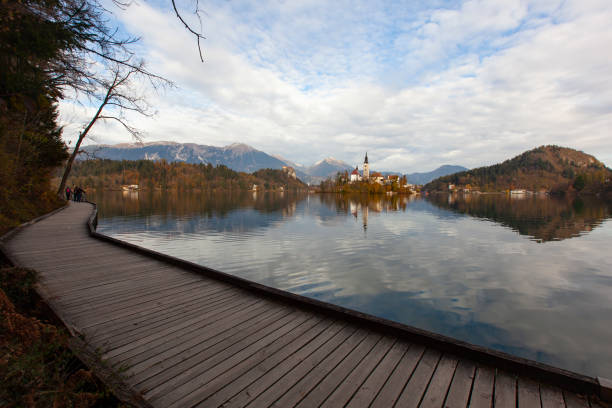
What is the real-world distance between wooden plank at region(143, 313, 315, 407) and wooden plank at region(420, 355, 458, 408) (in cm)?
233

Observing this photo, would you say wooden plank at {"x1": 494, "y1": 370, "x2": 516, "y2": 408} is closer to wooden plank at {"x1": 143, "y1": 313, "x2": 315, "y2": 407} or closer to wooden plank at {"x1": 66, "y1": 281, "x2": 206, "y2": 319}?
wooden plank at {"x1": 143, "y1": 313, "x2": 315, "y2": 407}

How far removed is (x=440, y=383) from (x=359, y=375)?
1018 millimetres

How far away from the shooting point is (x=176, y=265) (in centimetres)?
893

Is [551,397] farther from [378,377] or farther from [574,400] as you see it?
[378,377]

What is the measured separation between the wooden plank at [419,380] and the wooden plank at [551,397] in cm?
115

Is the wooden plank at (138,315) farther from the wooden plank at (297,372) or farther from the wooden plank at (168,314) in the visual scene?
the wooden plank at (297,372)

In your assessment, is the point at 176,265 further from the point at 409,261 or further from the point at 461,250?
the point at 461,250

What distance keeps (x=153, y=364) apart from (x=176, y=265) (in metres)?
5.53

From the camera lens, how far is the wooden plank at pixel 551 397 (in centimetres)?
309

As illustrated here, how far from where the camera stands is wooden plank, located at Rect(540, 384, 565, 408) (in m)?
3.09

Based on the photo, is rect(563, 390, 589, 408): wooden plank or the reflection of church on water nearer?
rect(563, 390, 589, 408): wooden plank

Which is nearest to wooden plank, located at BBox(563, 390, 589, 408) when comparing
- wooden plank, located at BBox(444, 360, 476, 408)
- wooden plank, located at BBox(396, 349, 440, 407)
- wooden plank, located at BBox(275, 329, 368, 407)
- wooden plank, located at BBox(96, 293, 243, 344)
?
wooden plank, located at BBox(444, 360, 476, 408)

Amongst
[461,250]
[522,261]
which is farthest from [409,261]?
[522,261]

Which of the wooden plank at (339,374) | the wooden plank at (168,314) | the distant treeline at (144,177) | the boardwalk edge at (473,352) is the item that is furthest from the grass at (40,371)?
the distant treeline at (144,177)
